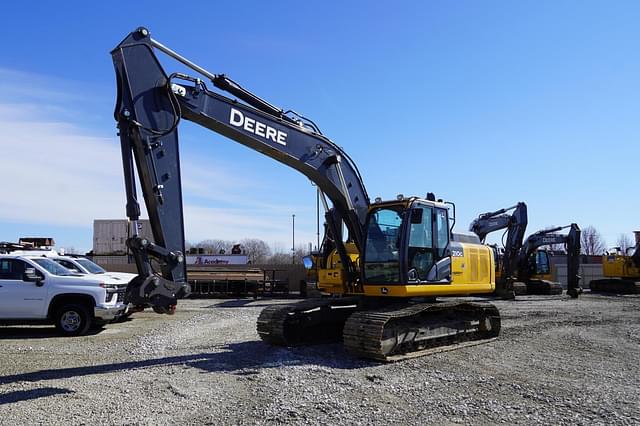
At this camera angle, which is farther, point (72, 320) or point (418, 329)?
point (72, 320)

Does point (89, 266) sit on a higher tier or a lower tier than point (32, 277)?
higher

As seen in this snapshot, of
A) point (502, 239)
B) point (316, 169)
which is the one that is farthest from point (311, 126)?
point (502, 239)

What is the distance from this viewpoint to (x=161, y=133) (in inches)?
340

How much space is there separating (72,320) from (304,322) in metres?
5.87

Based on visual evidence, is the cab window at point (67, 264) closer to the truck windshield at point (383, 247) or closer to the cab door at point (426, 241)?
the truck windshield at point (383, 247)

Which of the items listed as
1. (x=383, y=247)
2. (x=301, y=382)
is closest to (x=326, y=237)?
(x=383, y=247)

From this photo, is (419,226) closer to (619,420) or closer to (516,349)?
(516,349)

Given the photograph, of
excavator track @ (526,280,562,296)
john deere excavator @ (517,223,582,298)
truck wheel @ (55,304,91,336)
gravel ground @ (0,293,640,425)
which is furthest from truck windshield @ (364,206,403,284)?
excavator track @ (526,280,562,296)

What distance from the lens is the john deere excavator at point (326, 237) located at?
27.5 ft

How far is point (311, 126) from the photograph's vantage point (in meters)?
11.2

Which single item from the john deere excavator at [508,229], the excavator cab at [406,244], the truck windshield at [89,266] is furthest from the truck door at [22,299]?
the john deere excavator at [508,229]

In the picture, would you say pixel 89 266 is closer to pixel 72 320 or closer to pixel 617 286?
pixel 72 320

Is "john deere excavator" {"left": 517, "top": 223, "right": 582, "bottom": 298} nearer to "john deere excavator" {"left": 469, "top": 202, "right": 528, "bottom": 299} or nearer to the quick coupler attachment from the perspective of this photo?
"john deere excavator" {"left": 469, "top": 202, "right": 528, "bottom": 299}

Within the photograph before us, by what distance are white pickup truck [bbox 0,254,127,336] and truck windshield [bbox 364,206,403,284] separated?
667cm
